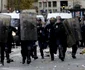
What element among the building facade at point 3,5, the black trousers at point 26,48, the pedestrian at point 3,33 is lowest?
the building facade at point 3,5

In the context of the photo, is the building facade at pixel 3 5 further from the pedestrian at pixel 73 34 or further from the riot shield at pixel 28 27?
the riot shield at pixel 28 27

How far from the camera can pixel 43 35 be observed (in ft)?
56.2

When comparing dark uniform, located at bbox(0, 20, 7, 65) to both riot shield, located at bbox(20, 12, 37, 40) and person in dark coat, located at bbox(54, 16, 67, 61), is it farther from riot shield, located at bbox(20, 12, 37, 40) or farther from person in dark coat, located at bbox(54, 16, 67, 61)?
person in dark coat, located at bbox(54, 16, 67, 61)

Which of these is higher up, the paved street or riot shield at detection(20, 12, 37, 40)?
riot shield at detection(20, 12, 37, 40)

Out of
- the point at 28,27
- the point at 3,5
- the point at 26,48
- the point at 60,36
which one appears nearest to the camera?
the point at 26,48

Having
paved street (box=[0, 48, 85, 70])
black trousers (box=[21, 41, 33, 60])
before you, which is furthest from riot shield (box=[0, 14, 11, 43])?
paved street (box=[0, 48, 85, 70])

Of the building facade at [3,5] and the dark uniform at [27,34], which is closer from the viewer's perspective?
the dark uniform at [27,34]

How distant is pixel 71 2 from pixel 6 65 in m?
83.3

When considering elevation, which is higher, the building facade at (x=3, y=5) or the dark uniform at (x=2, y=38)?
the dark uniform at (x=2, y=38)

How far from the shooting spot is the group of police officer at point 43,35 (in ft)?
50.5

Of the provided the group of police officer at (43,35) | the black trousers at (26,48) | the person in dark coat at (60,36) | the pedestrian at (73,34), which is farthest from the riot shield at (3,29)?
the pedestrian at (73,34)

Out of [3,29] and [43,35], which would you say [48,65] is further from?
[43,35]

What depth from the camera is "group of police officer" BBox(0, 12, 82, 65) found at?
606 inches

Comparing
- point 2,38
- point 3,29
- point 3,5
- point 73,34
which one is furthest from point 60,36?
point 3,5
